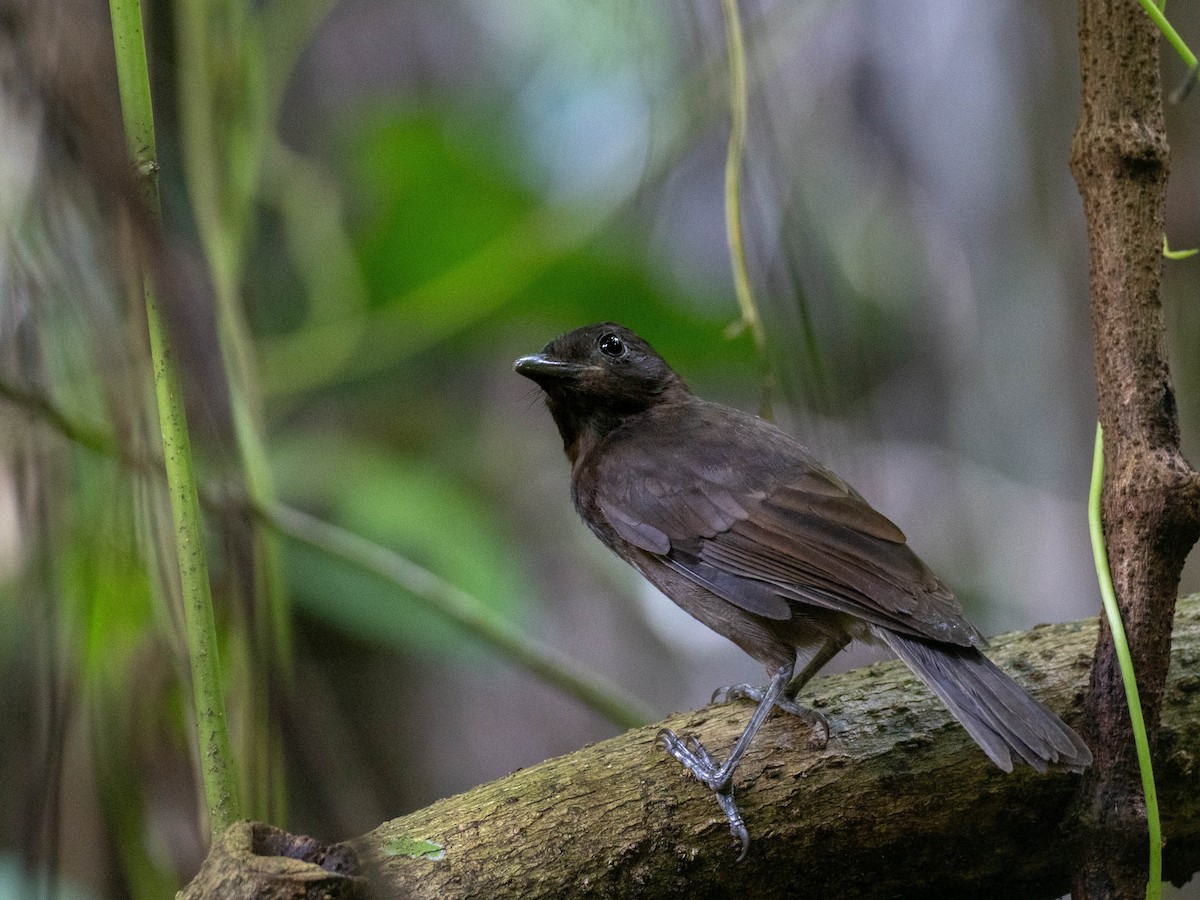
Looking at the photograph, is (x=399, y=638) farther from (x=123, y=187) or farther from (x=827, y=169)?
(x=827, y=169)

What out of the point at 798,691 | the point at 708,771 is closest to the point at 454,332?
the point at 798,691

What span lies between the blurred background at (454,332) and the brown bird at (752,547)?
269mm

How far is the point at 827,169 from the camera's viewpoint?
240 inches

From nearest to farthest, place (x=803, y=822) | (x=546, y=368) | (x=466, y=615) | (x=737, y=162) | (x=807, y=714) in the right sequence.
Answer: (x=803, y=822), (x=807, y=714), (x=737, y=162), (x=466, y=615), (x=546, y=368)

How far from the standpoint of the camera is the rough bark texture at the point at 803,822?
2.19 meters

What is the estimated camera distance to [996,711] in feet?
7.34

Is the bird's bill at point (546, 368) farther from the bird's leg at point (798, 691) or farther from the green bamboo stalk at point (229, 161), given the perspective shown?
the bird's leg at point (798, 691)

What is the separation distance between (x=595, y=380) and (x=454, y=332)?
115cm

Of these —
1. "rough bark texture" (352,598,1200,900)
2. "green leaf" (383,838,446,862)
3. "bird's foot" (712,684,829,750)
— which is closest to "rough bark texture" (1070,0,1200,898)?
"rough bark texture" (352,598,1200,900)

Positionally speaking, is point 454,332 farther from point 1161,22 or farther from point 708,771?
point 1161,22

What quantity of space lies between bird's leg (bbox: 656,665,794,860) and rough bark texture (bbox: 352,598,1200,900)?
2cm

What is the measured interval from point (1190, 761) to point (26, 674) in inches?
102

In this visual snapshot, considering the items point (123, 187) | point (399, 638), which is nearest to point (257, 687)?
point (123, 187)

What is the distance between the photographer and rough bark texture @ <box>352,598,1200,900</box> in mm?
2186
